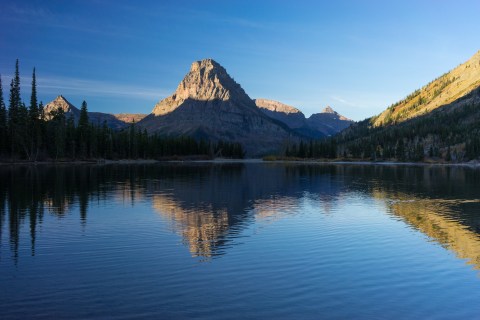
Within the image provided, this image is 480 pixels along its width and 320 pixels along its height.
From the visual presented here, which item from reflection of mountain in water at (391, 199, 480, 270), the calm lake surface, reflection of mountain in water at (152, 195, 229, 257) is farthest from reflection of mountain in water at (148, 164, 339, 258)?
reflection of mountain in water at (391, 199, 480, 270)

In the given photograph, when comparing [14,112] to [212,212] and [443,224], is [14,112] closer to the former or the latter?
[212,212]

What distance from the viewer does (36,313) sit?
63.2 feet

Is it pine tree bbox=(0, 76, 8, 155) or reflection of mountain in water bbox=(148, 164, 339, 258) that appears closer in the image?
reflection of mountain in water bbox=(148, 164, 339, 258)

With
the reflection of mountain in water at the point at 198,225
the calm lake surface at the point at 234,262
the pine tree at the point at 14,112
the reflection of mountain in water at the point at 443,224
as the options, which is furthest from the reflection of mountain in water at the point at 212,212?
the pine tree at the point at 14,112

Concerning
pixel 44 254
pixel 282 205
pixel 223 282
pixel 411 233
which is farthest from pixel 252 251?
pixel 282 205

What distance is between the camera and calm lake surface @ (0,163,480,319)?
20.8 m

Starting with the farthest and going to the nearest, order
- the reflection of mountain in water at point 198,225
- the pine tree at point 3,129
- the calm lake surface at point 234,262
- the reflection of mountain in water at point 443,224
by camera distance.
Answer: the pine tree at point 3,129
the reflection of mountain in water at point 443,224
the reflection of mountain in water at point 198,225
the calm lake surface at point 234,262

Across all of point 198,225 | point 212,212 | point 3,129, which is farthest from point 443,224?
point 3,129

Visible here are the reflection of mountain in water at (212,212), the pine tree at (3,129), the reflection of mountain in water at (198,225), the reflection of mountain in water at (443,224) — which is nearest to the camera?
the reflection of mountain in water at (198,225)

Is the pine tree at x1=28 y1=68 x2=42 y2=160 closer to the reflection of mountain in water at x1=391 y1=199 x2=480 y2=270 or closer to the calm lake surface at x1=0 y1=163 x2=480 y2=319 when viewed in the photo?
the calm lake surface at x1=0 y1=163 x2=480 y2=319

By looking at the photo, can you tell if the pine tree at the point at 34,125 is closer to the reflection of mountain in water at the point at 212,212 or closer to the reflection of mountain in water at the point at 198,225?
the reflection of mountain in water at the point at 212,212

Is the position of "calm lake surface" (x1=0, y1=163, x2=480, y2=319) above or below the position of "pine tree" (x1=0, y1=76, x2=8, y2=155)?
below

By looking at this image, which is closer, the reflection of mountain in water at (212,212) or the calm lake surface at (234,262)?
the calm lake surface at (234,262)

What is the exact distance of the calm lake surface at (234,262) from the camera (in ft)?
68.3
